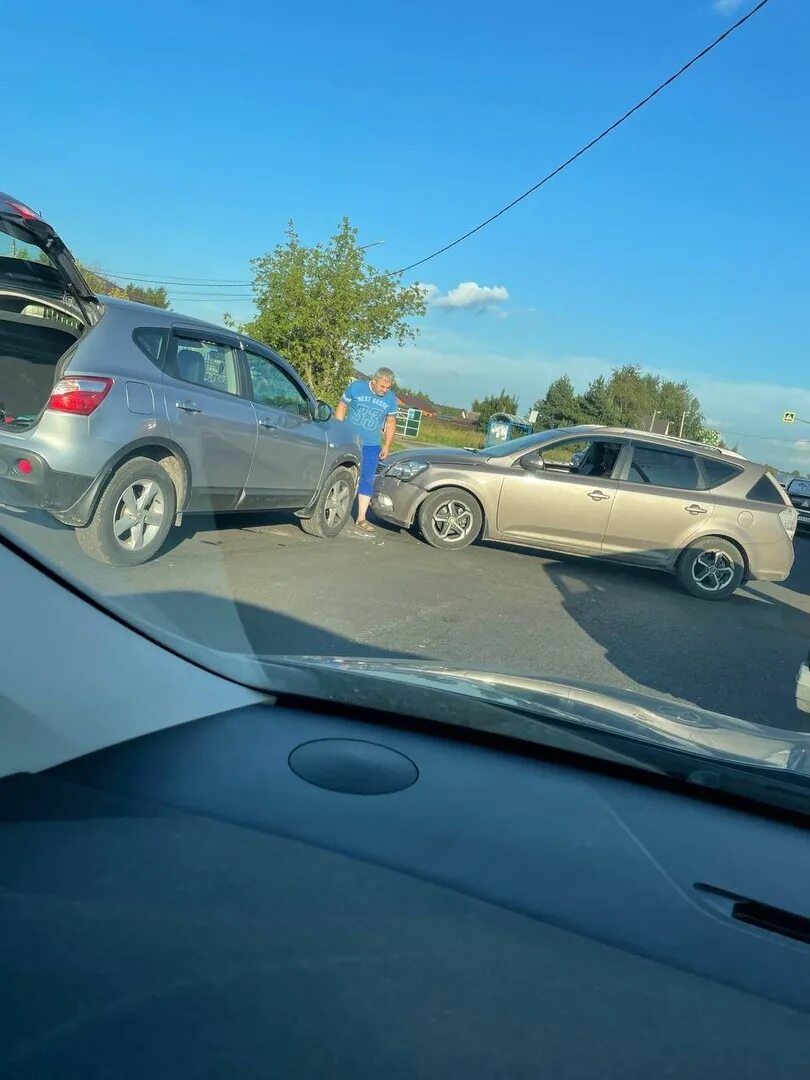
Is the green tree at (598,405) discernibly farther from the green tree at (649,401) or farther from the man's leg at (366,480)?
the man's leg at (366,480)

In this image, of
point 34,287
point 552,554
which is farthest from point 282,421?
point 552,554

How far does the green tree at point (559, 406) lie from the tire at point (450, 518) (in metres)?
57.8

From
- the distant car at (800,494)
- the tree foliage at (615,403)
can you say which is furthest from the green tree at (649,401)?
the distant car at (800,494)

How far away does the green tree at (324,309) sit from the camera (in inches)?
798

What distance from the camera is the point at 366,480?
10.4 m

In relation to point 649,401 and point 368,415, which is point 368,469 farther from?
point 649,401

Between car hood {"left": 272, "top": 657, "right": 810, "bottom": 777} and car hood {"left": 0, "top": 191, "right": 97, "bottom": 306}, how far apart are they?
2964 millimetres

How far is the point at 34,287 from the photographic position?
16.4 feet

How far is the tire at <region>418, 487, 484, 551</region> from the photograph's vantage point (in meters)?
9.84

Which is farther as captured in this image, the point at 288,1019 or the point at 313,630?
the point at 313,630

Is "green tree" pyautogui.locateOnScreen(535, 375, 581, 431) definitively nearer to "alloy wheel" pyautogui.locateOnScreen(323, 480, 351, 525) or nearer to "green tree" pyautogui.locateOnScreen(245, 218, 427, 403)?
"green tree" pyautogui.locateOnScreen(245, 218, 427, 403)

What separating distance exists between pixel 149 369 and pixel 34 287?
4.18 feet

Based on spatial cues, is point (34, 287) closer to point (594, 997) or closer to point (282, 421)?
point (282, 421)

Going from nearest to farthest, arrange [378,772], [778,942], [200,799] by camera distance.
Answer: [778,942]
[200,799]
[378,772]
